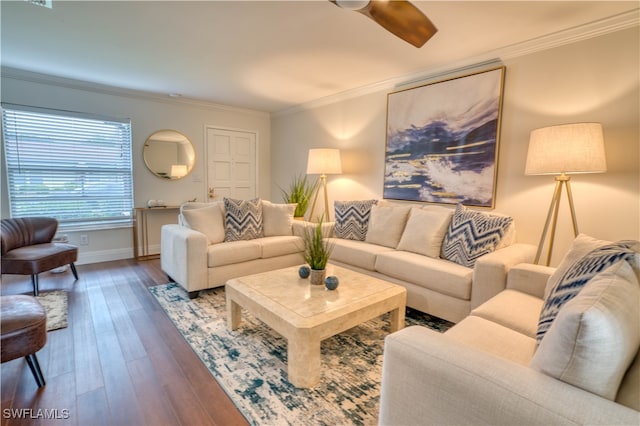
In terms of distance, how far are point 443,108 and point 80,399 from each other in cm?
369

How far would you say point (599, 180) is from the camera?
7.84 ft

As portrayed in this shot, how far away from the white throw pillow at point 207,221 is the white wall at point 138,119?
1720 millimetres

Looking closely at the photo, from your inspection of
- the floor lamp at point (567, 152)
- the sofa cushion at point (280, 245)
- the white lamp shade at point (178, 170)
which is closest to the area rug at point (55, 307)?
the sofa cushion at point (280, 245)

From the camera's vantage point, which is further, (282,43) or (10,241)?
(10,241)

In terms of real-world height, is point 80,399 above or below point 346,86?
below

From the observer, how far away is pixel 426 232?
2.85m

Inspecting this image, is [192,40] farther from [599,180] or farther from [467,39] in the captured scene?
[599,180]

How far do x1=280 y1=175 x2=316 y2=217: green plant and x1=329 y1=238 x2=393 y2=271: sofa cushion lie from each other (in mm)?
1413

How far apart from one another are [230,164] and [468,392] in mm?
5116

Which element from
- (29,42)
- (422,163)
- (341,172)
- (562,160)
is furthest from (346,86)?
(29,42)

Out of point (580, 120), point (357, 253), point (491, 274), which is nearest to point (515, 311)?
point (491, 274)

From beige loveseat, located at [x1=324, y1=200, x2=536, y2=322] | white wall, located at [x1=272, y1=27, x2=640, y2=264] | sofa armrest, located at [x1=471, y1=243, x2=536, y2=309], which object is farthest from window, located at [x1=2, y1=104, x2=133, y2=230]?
white wall, located at [x1=272, y1=27, x2=640, y2=264]

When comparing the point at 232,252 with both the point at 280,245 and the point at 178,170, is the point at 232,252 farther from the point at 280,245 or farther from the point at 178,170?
the point at 178,170

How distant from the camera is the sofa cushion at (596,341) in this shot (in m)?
0.77
